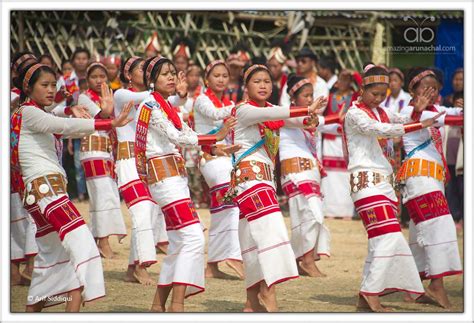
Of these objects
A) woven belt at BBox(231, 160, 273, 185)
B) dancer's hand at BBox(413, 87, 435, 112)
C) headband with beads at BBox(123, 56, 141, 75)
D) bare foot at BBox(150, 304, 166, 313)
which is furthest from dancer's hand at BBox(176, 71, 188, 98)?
bare foot at BBox(150, 304, 166, 313)

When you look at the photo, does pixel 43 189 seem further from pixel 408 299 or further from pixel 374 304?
pixel 408 299

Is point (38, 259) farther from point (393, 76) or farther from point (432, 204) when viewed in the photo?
point (393, 76)

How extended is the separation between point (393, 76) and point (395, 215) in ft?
16.0

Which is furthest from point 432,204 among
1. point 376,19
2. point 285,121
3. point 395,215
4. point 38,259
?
point 376,19

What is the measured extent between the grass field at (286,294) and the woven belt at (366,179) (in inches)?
36.7

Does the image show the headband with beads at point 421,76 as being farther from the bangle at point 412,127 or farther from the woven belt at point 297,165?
the woven belt at point 297,165

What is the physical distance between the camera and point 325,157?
13547 mm

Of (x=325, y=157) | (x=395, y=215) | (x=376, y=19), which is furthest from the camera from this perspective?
(x=376, y=19)

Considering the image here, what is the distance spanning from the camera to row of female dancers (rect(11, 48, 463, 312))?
697cm

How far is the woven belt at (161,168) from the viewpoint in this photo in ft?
23.5

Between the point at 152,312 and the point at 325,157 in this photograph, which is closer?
the point at 152,312

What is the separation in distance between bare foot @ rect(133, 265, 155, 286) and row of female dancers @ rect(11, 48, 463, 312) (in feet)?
0.82

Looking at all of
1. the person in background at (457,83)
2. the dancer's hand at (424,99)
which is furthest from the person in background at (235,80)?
the dancer's hand at (424,99)

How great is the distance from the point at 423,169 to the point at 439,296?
981 mm
